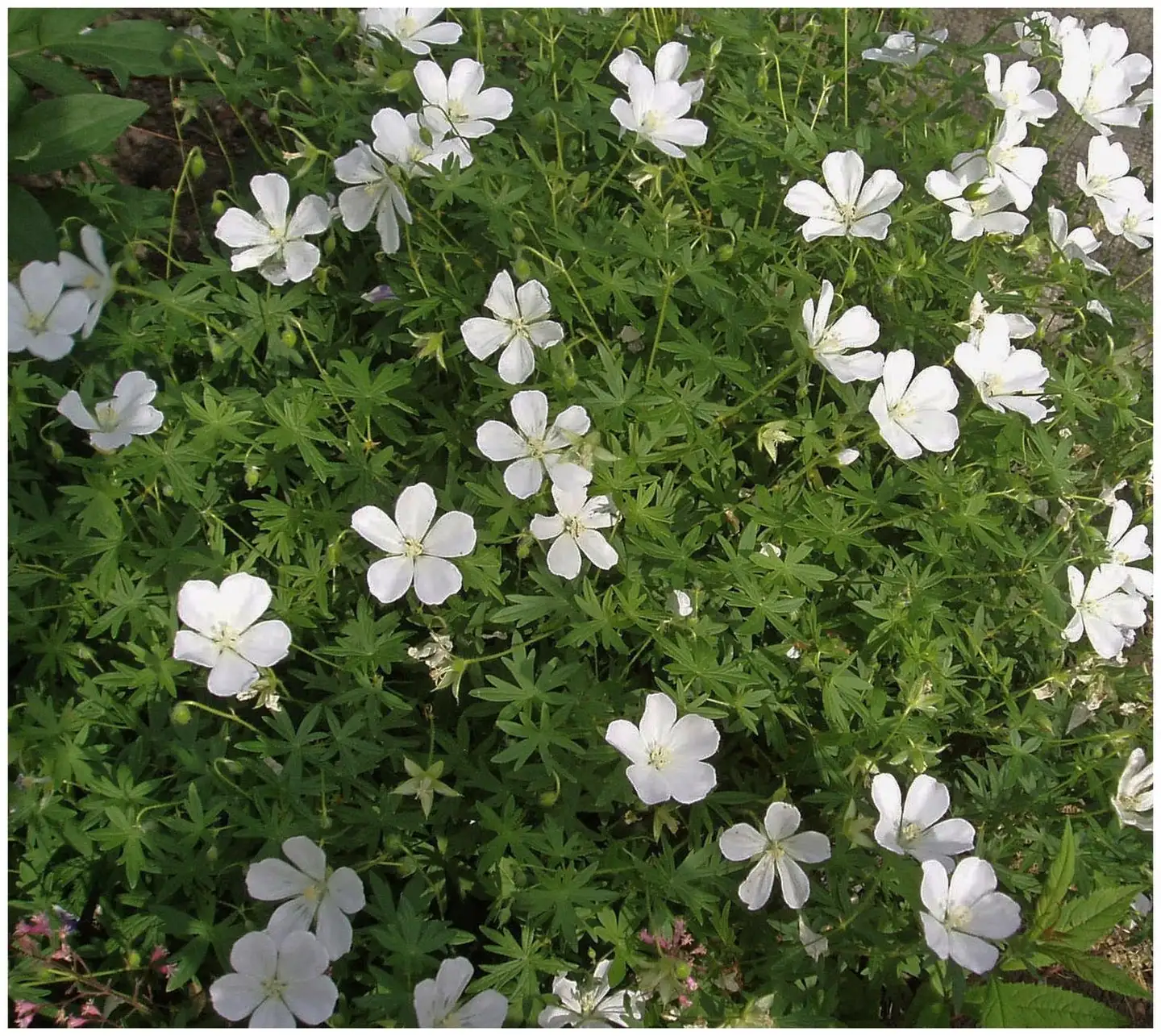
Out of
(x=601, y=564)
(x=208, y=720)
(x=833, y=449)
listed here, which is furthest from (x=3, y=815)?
(x=833, y=449)

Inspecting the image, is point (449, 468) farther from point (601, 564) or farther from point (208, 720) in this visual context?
point (208, 720)

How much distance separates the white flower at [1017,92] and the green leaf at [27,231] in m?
2.64

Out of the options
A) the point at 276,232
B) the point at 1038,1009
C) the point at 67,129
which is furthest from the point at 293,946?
the point at 67,129

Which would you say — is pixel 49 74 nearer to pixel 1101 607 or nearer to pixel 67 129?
pixel 67 129

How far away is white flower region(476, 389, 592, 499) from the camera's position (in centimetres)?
213

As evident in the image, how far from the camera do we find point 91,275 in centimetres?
232

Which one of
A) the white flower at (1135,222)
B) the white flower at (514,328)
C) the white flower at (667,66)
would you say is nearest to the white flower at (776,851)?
the white flower at (514,328)

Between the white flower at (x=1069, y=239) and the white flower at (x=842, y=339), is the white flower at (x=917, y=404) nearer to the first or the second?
the white flower at (x=842, y=339)

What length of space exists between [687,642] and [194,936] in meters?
1.33

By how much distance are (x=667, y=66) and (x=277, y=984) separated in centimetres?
251

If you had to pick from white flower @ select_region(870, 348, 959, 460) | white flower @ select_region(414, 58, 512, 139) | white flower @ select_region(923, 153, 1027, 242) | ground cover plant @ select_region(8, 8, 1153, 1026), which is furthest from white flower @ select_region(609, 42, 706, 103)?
white flower @ select_region(870, 348, 959, 460)

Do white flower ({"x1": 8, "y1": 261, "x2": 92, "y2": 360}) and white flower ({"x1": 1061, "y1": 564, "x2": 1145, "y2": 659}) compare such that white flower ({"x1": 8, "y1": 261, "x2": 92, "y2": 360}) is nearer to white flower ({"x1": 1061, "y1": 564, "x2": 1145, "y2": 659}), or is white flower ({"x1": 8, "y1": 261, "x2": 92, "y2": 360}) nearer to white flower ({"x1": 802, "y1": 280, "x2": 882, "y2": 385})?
white flower ({"x1": 802, "y1": 280, "x2": 882, "y2": 385})

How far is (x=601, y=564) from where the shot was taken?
215cm

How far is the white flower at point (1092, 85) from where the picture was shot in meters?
2.74
